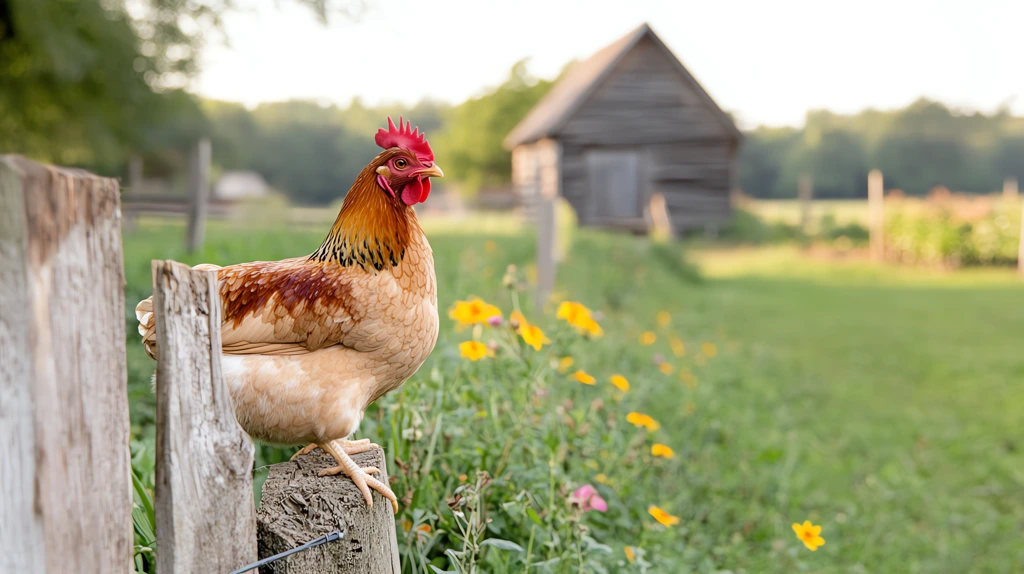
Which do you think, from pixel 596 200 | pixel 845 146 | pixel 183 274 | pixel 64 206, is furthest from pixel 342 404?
pixel 845 146

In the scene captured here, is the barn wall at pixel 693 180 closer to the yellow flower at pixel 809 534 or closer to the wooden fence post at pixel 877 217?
the wooden fence post at pixel 877 217

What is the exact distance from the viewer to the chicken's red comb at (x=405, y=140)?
1605 millimetres

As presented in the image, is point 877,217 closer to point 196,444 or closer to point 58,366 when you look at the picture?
point 196,444

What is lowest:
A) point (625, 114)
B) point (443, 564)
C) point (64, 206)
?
point (443, 564)

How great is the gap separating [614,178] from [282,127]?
154 ft

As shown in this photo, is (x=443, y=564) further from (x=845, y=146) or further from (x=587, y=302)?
(x=845, y=146)

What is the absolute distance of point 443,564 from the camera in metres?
2.07

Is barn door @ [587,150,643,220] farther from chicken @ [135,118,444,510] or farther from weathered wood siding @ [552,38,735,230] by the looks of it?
chicken @ [135,118,444,510]

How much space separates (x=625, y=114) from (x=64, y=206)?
16560 millimetres

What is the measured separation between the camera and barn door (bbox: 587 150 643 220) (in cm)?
1686

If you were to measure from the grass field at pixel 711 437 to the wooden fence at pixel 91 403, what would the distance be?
0.76 m

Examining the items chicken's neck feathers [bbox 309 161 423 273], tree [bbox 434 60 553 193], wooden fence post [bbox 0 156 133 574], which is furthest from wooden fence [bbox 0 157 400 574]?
tree [bbox 434 60 553 193]

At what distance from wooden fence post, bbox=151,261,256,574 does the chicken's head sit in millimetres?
526

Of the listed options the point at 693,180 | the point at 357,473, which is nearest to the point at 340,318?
the point at 357,473
